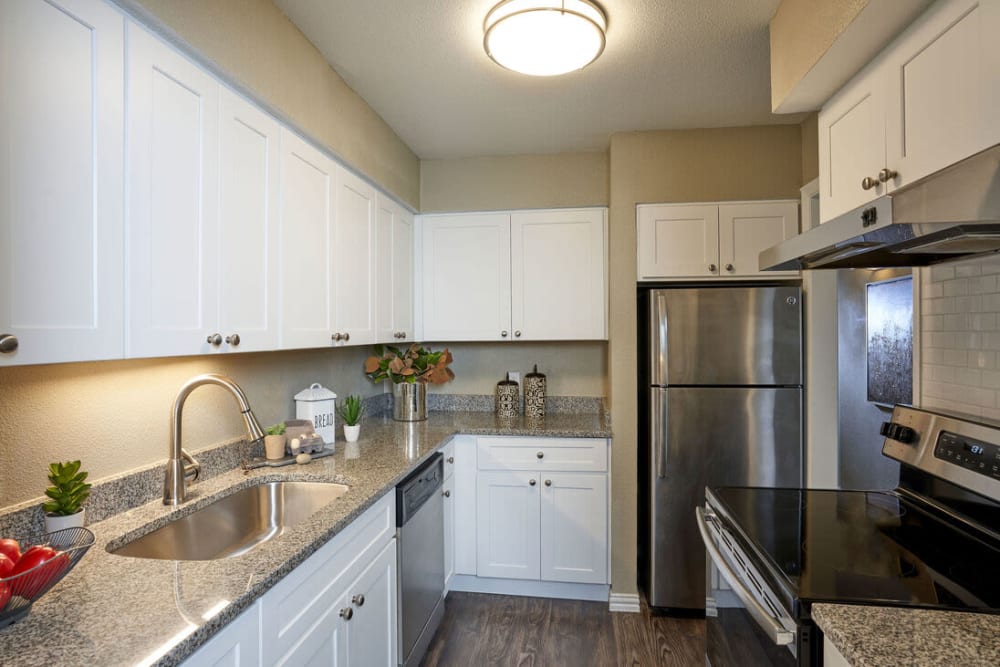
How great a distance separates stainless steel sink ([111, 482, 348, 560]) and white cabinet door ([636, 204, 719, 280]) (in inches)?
74.6

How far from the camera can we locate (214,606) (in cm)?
95

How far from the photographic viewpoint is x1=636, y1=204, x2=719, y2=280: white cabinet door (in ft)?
8.95

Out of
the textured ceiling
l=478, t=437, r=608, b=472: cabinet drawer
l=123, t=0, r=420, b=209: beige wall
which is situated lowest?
l=478, t=437, r=608, b=472: cabinet drawer

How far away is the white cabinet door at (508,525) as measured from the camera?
280 cm

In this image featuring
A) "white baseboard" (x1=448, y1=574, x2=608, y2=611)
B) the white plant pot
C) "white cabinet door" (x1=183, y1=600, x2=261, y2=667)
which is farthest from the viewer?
"white baseboard" (x1=448, y1=574, x2=608, y2=611)

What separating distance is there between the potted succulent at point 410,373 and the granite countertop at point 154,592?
113cm

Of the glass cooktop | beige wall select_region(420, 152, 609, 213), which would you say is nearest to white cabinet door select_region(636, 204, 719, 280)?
beige wall select_region(420, 152, 609, 213)

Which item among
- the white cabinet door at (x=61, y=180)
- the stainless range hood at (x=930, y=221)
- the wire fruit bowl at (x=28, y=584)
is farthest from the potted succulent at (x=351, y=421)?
the stainless range hood at (x=930, y=221)

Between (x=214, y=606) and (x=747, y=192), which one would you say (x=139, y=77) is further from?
(x=747, y=192)

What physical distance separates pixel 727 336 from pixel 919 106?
4.97 ft

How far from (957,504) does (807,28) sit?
1.38 meters

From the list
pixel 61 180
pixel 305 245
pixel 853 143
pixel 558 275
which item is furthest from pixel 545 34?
pixel 558 275

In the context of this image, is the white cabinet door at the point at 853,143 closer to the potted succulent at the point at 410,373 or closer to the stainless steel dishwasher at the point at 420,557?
the stainless steel dishwasher at the point at 420,557

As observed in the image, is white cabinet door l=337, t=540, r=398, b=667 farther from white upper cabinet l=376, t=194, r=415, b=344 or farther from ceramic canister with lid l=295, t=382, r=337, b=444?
white upper cabinet l=376, t=194, r=415, b=344
